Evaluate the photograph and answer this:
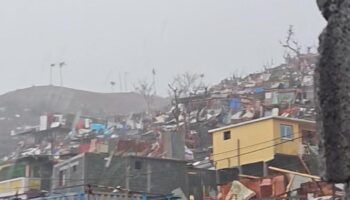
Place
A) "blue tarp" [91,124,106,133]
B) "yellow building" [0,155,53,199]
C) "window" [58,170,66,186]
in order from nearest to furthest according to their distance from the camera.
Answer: "window" [58,170,66,186], "yellow building" [0,155,53,199], "blue tarp" [91,124,106,133]

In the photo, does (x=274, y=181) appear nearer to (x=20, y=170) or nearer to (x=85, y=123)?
(x=20, y=170)

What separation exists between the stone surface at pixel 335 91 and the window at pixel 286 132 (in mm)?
32603

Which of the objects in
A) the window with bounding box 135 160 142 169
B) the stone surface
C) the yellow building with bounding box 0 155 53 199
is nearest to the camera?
the stone surface

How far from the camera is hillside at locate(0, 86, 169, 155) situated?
279ft

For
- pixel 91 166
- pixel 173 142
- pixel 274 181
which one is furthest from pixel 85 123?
pixel 274 181

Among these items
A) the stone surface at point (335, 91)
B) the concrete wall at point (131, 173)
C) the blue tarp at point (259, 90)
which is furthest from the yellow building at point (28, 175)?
the stone surface at point (335, 91)

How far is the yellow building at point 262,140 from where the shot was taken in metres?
34.8

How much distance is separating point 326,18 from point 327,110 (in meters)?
0.36

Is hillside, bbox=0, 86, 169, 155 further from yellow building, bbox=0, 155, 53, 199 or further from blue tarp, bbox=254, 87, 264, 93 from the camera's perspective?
yellow building, bbox=0, 155, 53, 199

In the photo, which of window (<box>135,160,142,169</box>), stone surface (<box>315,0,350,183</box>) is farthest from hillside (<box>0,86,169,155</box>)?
stone surface (<box>315,0,350,183</box>)

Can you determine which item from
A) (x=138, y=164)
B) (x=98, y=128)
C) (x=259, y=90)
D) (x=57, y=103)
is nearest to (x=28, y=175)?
(x=138, y=164)

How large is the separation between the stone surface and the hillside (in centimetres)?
8033

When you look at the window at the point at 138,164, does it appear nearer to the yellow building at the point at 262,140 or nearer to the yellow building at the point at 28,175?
the yellow building at the point at 262,140

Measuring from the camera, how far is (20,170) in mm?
39562
